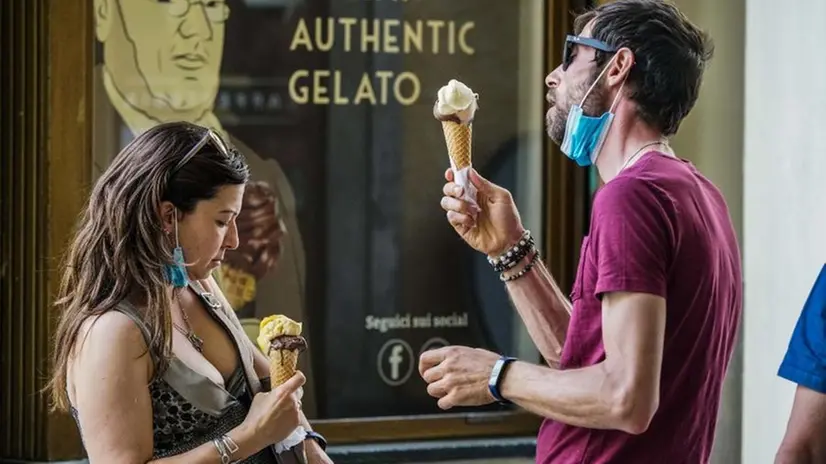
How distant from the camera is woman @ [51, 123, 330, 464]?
3.03 metres

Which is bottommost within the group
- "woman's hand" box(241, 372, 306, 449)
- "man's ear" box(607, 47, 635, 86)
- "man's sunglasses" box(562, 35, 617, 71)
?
"woman's hand" box(241, 372, 306, 449)

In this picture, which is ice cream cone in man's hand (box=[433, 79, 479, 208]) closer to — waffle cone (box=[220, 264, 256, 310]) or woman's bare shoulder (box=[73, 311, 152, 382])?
woman's bare shoulder (box=[73, 311, 152, 382])

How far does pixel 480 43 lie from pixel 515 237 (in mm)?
2502

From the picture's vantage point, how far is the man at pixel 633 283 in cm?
282

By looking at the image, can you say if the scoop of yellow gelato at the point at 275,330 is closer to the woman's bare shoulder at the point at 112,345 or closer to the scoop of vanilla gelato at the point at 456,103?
the woman's bare shoulder at the point at 112,345

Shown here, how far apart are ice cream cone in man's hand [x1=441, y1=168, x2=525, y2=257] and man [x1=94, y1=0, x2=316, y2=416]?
2114 mm

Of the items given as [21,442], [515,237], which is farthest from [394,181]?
[515,237]

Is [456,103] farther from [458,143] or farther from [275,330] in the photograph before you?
[275,330]

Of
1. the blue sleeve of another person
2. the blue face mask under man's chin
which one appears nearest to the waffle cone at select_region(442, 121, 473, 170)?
the blue face mask under man's chin

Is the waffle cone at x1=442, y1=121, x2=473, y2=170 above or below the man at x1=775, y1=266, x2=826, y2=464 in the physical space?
above

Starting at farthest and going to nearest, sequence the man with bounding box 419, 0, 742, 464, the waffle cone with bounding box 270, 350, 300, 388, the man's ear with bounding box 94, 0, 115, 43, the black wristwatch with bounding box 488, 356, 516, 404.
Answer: the man's ear with bounding box 94, 0, 115, 43 < the waffle cone with bounding box 270, 350, 300, 388 < the black wristwatch with bounding box 488, 356, 516, 404 < the man with bounding box 419, 0, 742, 464

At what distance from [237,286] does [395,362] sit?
783 millimetres

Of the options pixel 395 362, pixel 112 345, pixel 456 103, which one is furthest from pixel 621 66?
pixel 395 362

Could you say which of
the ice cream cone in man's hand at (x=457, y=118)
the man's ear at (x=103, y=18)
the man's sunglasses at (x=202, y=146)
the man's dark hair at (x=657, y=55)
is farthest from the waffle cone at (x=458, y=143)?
the man's ear at (x=103, y=18)
